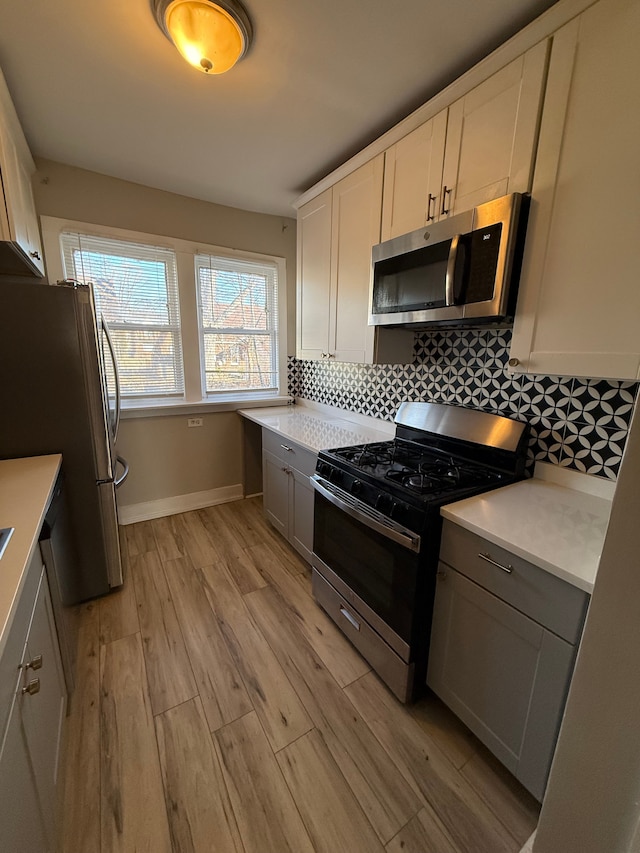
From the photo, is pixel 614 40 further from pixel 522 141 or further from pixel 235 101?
pixel 235 101

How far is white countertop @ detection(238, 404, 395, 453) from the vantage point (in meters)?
2.20

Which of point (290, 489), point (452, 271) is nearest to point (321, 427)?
point (290, 489)

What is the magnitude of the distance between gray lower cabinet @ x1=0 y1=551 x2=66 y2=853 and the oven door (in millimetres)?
1123

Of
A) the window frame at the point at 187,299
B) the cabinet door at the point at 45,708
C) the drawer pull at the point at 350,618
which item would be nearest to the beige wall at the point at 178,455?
the window frame at the point at 187,299

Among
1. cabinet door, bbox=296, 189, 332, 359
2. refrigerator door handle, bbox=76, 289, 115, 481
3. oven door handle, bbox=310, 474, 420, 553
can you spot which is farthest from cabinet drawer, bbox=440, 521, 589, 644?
refrigerator door handle, bbox=76, 289, 115, 481

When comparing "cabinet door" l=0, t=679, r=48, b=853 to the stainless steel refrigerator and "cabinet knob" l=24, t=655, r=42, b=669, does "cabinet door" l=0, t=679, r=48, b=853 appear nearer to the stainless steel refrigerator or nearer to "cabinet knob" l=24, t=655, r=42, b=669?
"cabinet knob" l=24, t=655, r=42, b=669

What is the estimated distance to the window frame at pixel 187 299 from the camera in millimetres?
2369

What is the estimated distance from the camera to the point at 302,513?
2.28m

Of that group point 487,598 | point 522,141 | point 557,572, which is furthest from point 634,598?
point 522,141

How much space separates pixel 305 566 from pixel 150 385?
1895 mm

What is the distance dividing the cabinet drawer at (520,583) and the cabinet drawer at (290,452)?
0.96m

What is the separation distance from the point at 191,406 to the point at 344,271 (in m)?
1.69

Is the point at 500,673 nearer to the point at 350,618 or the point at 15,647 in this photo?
the point at 350,618

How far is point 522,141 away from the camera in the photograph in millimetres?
1233
